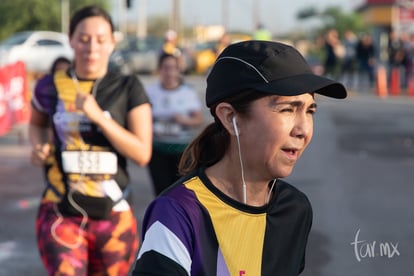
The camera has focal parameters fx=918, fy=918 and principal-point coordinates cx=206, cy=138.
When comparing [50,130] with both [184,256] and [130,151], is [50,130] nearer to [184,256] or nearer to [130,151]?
[130,151]

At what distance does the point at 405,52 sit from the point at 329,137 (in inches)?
513

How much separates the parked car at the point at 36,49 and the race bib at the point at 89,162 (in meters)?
29.4

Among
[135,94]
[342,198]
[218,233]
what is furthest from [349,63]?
[218,233]

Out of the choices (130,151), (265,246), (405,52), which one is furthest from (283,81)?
(405,52)

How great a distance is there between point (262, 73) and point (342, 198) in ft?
26.1

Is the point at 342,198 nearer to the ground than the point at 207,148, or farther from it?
nearer to the ground

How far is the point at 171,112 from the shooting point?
7.09 metres

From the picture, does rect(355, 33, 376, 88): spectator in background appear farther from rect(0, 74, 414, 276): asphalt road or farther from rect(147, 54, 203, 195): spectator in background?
rect(147, 54, 203, 195): spectator in background

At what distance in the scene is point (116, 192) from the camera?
14.1 ft

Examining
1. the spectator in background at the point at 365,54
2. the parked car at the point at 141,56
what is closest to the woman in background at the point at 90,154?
the spectator in background at the point at 365,54

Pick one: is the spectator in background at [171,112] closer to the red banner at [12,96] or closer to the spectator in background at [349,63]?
the red banner at [12,96]

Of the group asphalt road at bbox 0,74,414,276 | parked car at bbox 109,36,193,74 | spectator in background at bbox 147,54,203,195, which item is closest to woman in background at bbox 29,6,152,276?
asphalt road at bbox 0,74,414,276

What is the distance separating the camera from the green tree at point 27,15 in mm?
52875

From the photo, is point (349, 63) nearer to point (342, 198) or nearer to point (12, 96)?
point (12, 96)
